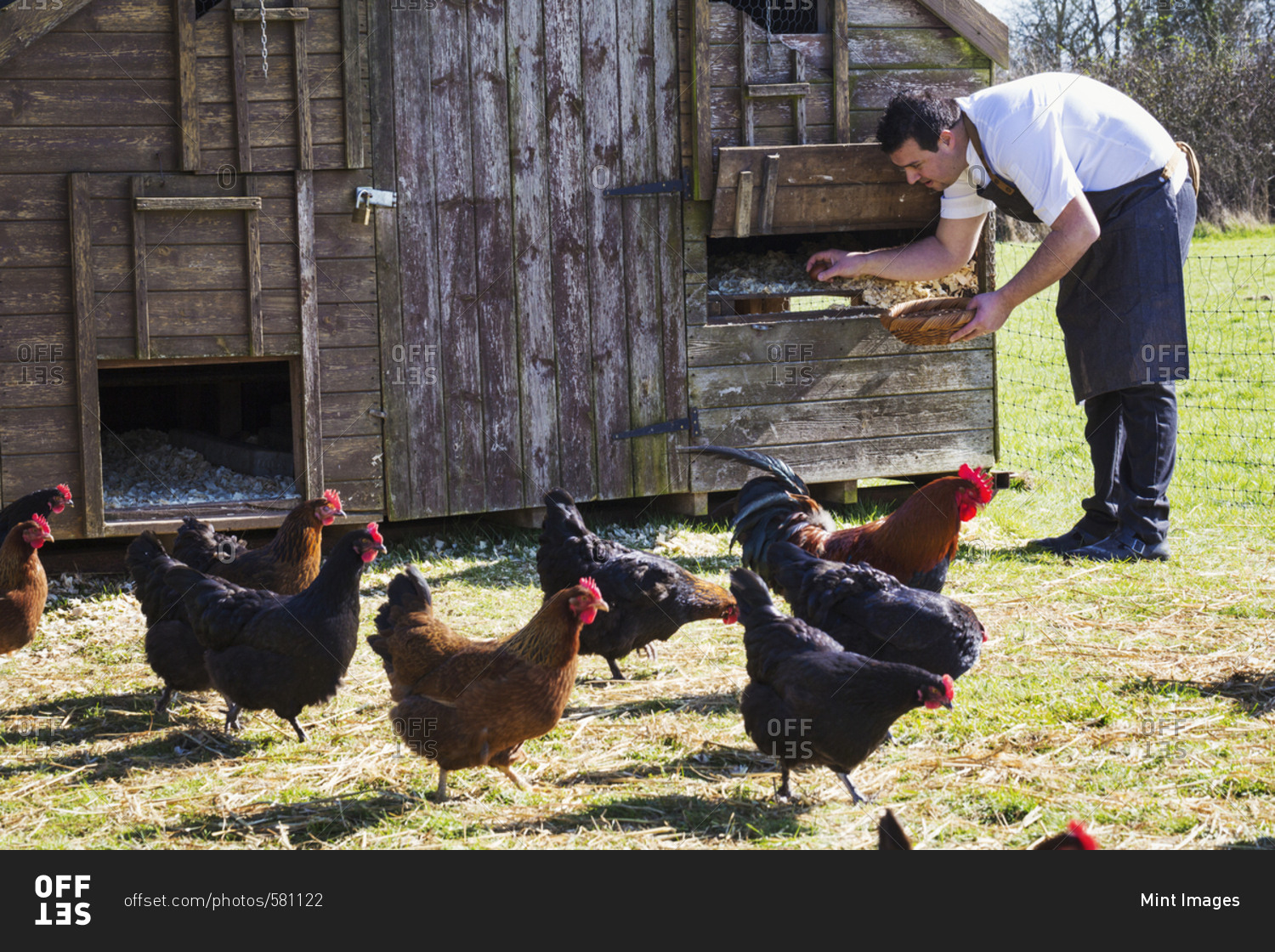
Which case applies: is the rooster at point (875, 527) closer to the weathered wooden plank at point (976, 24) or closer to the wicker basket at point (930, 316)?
the wicker basket at point (930, 316)

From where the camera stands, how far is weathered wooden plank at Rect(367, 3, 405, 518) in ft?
22.2

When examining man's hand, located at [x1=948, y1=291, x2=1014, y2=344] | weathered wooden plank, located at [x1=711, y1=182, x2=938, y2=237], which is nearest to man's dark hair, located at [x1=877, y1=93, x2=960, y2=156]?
weathered wooden plank, located at [x1=711, y1=182, x2=938, y2=237]

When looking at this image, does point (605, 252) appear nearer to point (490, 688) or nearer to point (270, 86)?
point (270, 86)

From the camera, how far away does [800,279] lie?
7863 mm

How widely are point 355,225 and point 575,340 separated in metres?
1.47

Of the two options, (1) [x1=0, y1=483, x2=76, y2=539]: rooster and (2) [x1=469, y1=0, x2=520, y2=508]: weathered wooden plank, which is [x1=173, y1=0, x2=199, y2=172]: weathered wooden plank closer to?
(2) [x1=469, y1=0, x2=520, y2=508]: weathered wooden plank

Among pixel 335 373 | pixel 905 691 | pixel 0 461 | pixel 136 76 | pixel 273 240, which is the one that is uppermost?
pixel 136 76

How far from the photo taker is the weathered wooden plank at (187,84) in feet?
21.0

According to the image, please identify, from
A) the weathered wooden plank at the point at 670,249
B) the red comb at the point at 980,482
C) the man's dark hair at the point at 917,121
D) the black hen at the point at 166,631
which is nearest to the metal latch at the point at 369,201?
the weathered wooden plank at the point at 670,249

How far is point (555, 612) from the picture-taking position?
378 centimetres

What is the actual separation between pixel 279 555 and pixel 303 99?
9.53ft

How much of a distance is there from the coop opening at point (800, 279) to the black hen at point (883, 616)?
3.49 meters
